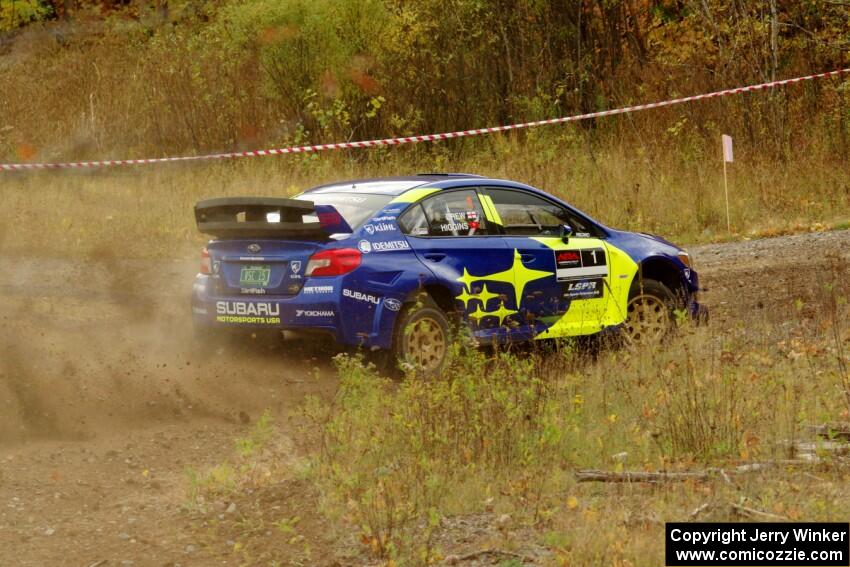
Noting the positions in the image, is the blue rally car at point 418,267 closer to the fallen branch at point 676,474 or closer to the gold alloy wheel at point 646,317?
the gold alloy wheel at point 646,317

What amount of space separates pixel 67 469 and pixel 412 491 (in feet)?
7.68

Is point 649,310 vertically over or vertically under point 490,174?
under

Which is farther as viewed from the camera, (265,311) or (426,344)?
(426,344)

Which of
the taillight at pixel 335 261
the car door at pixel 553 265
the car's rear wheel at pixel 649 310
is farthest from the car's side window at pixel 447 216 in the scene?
the car's rear wheel at pixel 649 310

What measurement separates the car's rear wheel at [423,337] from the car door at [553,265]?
830 mm

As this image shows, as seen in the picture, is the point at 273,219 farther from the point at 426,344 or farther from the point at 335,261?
the point at 426,344

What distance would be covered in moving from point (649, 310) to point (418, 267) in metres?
2.62

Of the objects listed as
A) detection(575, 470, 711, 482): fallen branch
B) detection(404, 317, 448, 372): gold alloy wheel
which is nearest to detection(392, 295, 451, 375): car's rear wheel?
detection(404, 317, 448, 372): gold alloy wheel

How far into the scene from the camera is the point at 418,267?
10.1 metres

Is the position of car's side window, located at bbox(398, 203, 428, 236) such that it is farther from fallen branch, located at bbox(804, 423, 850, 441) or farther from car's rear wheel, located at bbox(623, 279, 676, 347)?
fallen branch, located at bbox(804, 423, 850, 441)

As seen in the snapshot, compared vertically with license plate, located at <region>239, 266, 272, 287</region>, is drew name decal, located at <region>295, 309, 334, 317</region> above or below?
below

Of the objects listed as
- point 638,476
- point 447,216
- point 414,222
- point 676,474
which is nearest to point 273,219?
point 414,222

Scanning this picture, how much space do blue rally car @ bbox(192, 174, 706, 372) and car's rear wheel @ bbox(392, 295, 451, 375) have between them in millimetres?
11

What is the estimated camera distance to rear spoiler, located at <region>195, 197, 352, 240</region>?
9.81 meters
